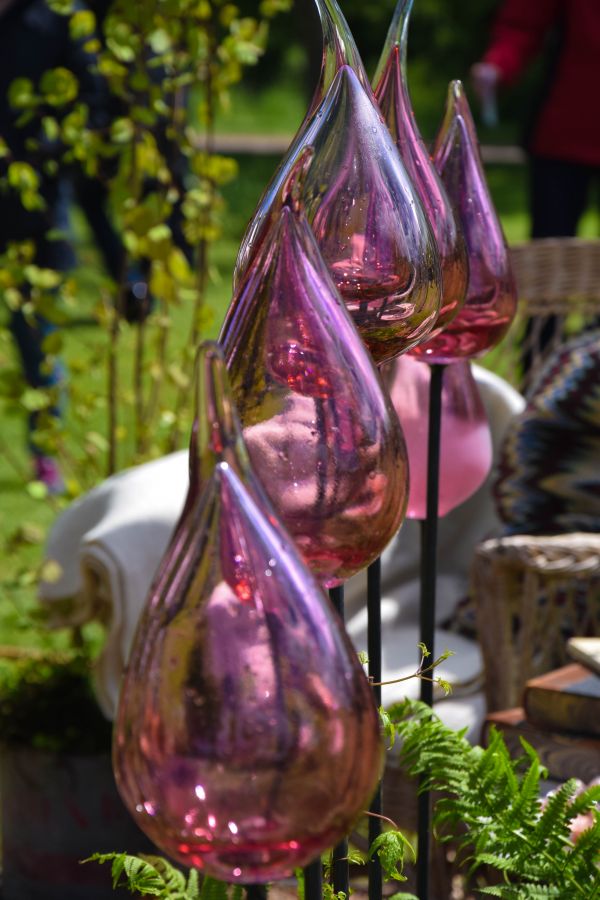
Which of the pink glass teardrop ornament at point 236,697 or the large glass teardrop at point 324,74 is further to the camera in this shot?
the large glass teardrop at point 324,74

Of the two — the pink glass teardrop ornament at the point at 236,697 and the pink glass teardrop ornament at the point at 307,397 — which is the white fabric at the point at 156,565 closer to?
the pink glass teardrop ornament at the point at 307,397


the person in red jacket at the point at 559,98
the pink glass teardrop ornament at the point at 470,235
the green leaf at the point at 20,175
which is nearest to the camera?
the pink glass teardrop ornament at the point at 470,235

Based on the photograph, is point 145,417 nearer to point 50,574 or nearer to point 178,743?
point 50,574

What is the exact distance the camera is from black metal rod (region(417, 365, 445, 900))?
3.33ft

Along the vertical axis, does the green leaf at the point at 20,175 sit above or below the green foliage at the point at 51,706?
above

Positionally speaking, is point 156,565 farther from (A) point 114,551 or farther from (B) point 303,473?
(B) point 303,473

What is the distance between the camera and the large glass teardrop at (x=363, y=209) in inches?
31.1

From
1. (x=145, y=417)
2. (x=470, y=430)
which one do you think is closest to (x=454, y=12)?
(x=145, y=417)

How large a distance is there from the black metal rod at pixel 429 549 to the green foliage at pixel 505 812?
0.12 feet

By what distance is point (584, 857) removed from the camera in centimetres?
93

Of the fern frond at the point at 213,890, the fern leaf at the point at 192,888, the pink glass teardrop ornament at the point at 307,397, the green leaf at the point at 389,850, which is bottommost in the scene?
the fern leaf at the point at 192,888

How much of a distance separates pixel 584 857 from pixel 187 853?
0.45 metres

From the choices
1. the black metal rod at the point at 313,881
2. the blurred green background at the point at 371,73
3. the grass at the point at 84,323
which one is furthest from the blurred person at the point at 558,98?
the blurred green background at the point at 371,73

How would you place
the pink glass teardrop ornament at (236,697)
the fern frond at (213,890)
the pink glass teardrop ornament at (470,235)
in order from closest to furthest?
the pink glass teardrop ornament at (236,697) < the fern frond at (213,890) < the pink glass teardrop ornament at (470,235)
